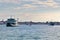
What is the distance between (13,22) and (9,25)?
4486mm

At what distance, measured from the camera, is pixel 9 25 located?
162875 millimetres

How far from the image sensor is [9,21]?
162000mm

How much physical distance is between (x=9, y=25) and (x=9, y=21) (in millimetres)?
2398

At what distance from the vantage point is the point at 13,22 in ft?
523

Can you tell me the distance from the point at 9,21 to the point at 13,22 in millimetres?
3477
